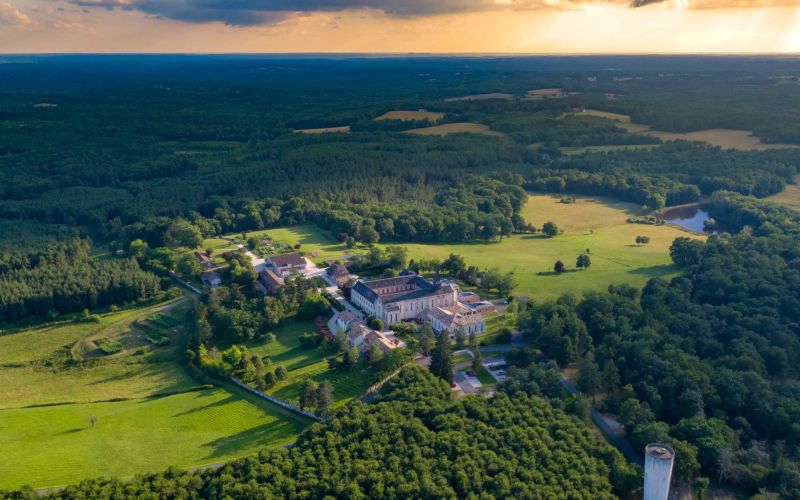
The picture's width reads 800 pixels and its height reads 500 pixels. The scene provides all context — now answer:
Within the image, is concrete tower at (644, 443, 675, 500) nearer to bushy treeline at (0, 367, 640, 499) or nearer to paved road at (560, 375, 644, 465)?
bushy treeline at (0, 367, 640, 499)

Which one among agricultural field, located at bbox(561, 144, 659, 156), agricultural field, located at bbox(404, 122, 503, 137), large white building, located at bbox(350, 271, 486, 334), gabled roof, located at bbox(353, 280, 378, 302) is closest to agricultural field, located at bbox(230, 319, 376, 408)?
gabled roof, located at bbox(353, 280, 378, 302)

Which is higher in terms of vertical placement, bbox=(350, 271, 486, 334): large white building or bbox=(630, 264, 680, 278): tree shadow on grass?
bbox=(350, 271, 486, 334): large white building

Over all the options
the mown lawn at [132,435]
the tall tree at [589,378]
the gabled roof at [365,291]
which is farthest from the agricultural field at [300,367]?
the tall tree at [589,378]

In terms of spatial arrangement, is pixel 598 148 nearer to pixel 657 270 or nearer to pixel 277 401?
pixel 657 270

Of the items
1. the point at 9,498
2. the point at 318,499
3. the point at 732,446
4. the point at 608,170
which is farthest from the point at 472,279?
the point at 608,170

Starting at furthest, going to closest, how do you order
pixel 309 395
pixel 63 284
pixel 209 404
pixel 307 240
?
pixel 307 240 → pixel 63 284 → pixel 209 404 → pixel 309 395

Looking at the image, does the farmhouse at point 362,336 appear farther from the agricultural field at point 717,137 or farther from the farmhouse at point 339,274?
the agricultural field at point 717,137

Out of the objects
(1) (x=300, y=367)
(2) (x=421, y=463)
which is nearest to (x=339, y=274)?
(1) (x=300, y=367)

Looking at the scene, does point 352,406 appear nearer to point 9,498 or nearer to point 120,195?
point 9,498
